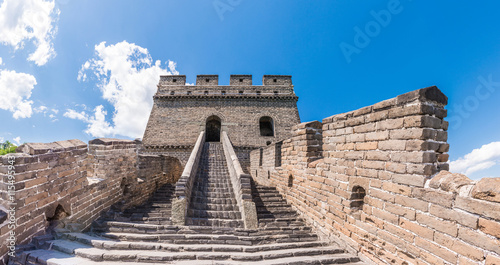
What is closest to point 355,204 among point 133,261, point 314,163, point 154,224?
point 314,163

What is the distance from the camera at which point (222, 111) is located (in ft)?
60.7

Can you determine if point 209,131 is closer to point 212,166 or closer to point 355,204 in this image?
point 212,166

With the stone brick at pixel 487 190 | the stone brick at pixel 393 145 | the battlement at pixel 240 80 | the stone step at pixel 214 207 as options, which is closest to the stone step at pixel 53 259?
the stone step at pixel 214 207

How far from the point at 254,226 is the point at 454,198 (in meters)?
3.47

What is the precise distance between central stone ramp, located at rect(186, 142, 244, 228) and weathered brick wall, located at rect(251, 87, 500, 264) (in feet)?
7.30

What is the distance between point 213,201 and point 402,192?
4623mm

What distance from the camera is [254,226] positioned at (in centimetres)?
449

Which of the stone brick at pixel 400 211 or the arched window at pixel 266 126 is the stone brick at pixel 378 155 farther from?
the arched window at pixel 266 126

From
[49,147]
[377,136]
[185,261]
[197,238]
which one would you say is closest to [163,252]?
[185,261]

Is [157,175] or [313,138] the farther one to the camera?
[157,175]

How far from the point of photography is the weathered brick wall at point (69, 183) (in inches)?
120

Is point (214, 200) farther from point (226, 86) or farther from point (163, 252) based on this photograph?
point (226, 86)

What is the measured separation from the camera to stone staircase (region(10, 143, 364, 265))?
3.19 metres

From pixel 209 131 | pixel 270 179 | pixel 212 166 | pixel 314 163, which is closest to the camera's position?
pixel 314 163
